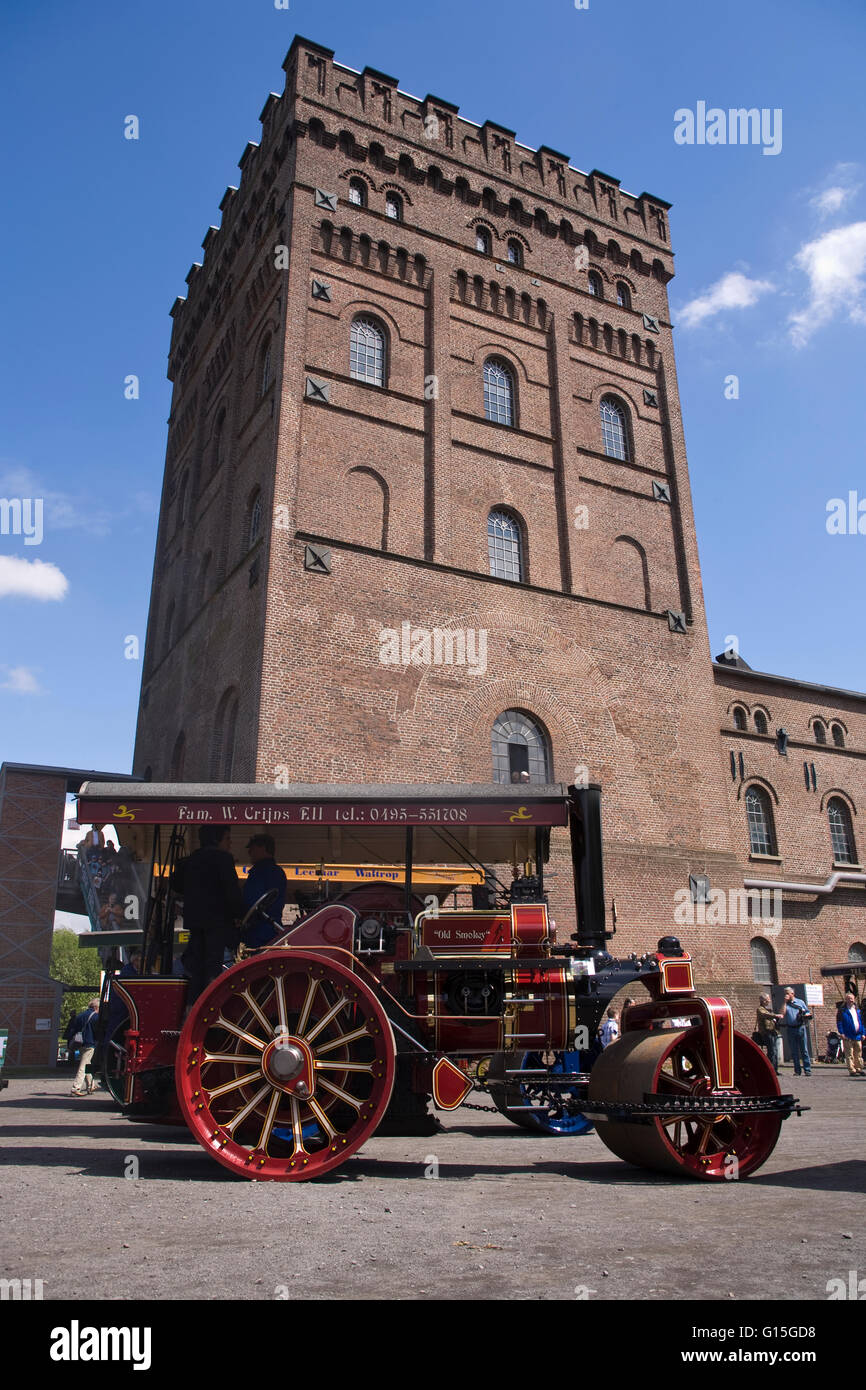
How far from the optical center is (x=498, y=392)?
2186 centimetres

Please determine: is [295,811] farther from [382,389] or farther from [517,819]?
[382,389]

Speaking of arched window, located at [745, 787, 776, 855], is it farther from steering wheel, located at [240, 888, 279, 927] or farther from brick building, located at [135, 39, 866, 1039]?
steering wheel, located at [240, 888, 279, 927]

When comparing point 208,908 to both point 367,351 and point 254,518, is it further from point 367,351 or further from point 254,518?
point 367,351

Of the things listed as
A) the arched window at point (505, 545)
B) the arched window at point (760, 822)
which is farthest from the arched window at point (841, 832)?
the arched window at point (505, 545)

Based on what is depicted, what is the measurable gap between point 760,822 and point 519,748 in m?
8.81

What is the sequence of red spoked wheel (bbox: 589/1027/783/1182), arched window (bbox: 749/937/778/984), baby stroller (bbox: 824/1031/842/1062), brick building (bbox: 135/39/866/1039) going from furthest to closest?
arched window (bbox: 749/937/778/984)
baby stroller (bbox: 824/1031/842/1062)
brick building (bbox: 135/39/866/1039)
red spoked wheel (bbox: 589/1027/783/1182)

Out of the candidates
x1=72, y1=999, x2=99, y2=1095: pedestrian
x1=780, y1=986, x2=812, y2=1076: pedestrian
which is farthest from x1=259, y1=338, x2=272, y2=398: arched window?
x1=780, y1=986, x2=812, y2=1076: pedestrian

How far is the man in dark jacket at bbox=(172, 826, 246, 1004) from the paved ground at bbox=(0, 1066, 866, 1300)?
1231mm

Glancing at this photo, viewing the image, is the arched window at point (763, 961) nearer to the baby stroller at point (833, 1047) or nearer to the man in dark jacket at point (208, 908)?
the baby stroller at point (833, 1047)

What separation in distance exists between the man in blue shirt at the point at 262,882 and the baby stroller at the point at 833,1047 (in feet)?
62.3

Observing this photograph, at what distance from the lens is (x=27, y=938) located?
1928cm

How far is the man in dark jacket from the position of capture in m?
6.06

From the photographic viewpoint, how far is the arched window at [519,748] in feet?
59.3
